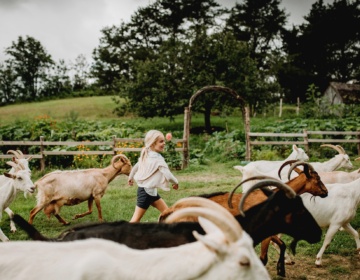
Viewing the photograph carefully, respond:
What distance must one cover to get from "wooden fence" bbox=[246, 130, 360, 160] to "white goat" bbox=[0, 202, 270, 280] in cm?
1367

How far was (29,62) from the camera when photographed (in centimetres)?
6369

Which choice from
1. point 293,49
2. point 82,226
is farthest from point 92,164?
point 293,49

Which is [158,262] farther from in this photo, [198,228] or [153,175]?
[153,175]

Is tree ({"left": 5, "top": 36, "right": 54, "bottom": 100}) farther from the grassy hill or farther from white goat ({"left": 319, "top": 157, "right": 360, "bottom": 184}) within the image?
white goat ({"left": 319, "top": 157, "right": 360, "bottom": 184})

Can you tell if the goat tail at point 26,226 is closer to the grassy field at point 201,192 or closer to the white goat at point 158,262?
the white goat at point 158,262

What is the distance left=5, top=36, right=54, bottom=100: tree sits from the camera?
63.3 m

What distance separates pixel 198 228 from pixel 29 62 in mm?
67990

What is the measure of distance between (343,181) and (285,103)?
118ft

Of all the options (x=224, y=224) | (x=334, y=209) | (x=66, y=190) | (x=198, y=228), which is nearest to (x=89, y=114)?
(x=66, y=190)

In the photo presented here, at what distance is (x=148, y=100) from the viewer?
2288cm

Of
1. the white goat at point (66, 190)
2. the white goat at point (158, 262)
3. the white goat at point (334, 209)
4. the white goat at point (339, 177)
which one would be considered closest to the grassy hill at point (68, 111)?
the white goat at point (66, 190)

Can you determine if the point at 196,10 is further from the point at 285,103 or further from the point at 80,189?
the point at 80,189

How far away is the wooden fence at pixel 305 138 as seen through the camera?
15.9m

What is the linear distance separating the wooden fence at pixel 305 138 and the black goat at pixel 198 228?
38.8 feet
